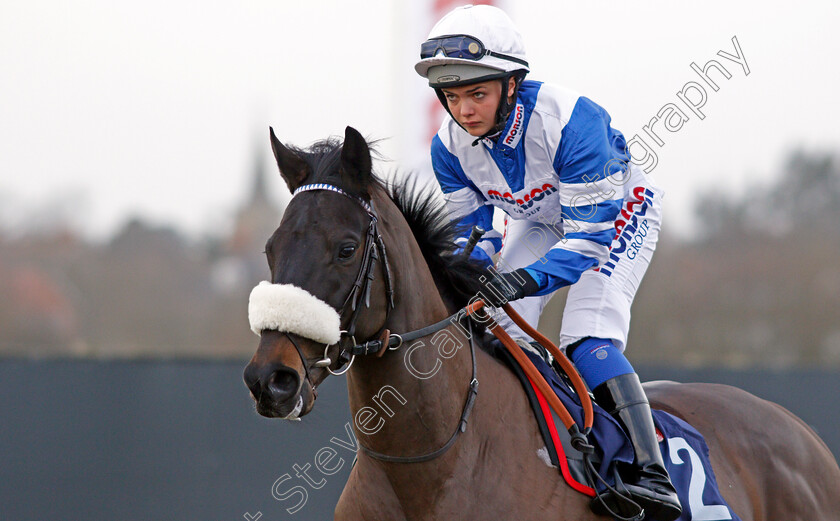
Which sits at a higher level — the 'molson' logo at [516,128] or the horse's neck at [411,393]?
the 'molson' logo at [516,128]

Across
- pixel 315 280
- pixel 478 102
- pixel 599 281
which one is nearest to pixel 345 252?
pixel 315 280

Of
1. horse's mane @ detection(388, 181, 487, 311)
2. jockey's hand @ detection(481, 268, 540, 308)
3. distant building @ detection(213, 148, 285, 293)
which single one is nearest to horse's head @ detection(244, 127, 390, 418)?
horse's mane @ detection(388, 181, 487, 311)

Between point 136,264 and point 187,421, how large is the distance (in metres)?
7.68

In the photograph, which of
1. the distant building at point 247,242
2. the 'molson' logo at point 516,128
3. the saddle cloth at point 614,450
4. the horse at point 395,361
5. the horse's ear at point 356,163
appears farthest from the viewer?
the distant building at point 247,242

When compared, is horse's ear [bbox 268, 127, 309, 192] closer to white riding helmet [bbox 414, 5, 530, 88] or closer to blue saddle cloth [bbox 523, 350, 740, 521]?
white riding helmet [bbox 414, 5, 530, 88]

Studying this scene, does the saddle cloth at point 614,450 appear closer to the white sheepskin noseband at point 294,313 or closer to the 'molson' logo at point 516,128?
the 'molson' logo at point 516,128

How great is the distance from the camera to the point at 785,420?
3.50 metres

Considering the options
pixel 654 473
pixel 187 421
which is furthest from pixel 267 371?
pixel 187 421

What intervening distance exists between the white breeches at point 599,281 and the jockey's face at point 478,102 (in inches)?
21.7

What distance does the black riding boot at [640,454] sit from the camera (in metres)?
2.49

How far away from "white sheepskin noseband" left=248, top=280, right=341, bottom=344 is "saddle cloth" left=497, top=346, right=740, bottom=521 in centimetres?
84

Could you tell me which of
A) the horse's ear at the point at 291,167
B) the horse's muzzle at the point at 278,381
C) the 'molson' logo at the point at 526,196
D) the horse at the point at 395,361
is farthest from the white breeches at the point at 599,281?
the horse's muzzle at the point at 278,381

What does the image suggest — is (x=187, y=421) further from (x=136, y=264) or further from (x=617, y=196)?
(x=136, y=264)

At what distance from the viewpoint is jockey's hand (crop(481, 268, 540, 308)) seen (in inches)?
98.1
